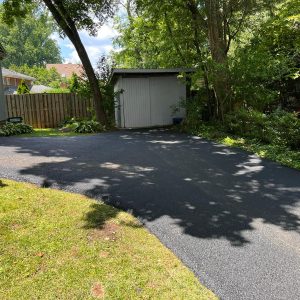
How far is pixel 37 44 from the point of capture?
69.4 m

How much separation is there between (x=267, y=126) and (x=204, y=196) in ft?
14.8

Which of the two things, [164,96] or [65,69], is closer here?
[164,96]

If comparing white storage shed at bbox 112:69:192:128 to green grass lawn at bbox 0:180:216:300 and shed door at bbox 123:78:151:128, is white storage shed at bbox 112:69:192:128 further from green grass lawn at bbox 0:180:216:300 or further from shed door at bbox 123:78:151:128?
green grass lawn at bbox 0:180:216:300

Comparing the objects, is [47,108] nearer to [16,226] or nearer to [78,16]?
[78,16]

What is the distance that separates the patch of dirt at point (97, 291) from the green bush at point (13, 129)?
1036cm

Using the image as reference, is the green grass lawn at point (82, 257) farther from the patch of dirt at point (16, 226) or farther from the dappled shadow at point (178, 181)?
the dappled shadow at point (178, 181)

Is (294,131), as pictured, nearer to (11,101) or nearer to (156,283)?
(156,283)

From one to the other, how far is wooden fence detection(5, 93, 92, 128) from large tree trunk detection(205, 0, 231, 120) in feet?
25.5

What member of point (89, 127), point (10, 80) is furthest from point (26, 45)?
point (89, 127)

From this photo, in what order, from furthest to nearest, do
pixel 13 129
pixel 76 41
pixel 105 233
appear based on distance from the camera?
pixel 76 41 → pixel 13 129 → pixel 105 233

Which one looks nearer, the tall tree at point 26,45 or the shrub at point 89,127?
the shrub at point 89,127

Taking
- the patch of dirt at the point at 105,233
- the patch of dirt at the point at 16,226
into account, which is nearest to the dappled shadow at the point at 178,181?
the patch of dirt at the point at 105,233

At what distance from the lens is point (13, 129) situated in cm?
1296

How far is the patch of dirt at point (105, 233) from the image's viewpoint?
12.8 feet
